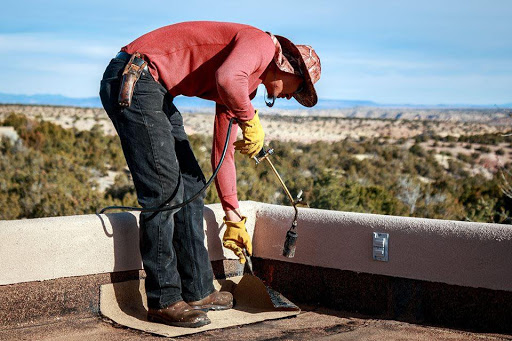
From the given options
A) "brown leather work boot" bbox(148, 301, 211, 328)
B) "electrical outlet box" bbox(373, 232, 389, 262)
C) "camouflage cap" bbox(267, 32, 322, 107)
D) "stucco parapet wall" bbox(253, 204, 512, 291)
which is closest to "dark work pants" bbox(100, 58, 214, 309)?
"brown leather work boot" bbox(148, 301, 211, 328)

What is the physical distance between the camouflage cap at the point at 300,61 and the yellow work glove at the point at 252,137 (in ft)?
1.20

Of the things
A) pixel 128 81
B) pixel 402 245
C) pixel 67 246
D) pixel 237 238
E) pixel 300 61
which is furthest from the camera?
pixel 237 238

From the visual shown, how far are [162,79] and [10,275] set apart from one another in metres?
1.40

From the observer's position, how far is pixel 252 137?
4105 millimetres

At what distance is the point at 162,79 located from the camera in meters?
4.13

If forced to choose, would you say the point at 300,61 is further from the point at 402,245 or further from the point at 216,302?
the point at 216,302

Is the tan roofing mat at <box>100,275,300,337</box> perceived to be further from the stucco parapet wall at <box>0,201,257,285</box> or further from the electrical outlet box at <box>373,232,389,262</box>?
the electrical outlet box at <box>373,232,389,262</box>

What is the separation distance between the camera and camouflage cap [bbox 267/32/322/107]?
4219 millimetres

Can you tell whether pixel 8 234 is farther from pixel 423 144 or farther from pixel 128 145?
pixel 423 144

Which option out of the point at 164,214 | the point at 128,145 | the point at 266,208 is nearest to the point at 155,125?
the point at 128,145

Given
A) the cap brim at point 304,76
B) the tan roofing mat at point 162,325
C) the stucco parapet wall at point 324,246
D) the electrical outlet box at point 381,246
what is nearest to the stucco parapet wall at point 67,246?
the stucco parapet wall at point 324,246

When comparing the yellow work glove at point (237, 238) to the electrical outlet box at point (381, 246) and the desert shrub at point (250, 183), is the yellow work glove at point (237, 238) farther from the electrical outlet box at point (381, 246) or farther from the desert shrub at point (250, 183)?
the desert shrub at point (250, 183)

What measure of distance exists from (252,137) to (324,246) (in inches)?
43.1

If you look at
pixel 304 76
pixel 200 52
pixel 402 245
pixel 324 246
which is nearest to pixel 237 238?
pixel 324 246
